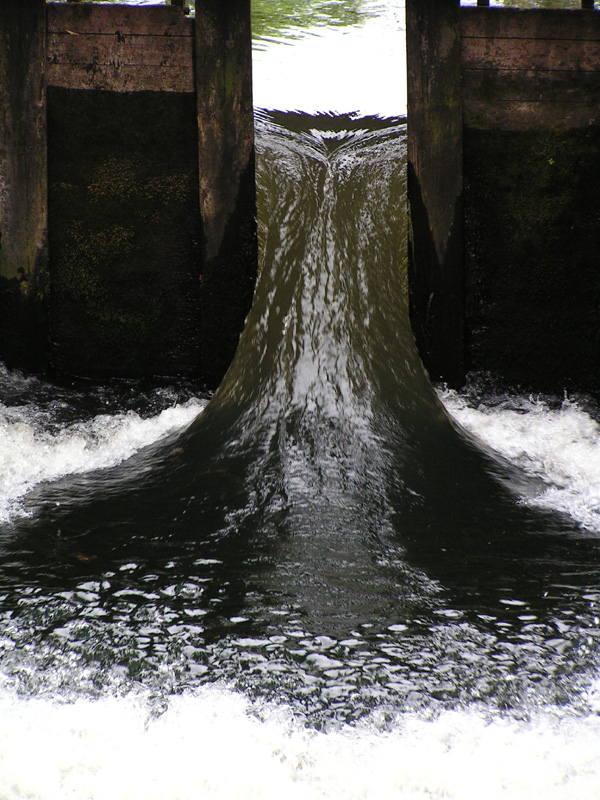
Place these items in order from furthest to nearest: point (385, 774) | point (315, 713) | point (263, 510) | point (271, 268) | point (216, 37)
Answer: point (271, 268) < point (216, 37) < point (263, 510) < point (315, 713) < point (385, 774)

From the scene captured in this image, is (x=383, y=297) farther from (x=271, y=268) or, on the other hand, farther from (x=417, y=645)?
(x=417, y=645)

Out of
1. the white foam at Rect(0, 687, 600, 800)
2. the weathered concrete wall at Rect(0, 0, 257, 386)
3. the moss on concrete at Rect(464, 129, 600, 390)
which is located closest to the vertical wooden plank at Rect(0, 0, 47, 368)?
the weathered concrete wall at Rect(0, 0, 257, 386)

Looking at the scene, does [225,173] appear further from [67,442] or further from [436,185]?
[67,442]

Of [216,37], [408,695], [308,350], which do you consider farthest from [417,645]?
[216,37]

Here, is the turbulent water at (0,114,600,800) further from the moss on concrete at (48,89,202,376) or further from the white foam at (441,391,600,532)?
the moss on concrete at (48,89,202,376)

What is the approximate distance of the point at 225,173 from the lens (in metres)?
5.11

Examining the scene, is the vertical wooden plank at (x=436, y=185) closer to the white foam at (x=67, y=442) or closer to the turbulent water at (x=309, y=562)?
the turbulent water at (x=309, y=562)

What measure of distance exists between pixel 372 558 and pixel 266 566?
463 mm

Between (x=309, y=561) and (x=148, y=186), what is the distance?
3031mm

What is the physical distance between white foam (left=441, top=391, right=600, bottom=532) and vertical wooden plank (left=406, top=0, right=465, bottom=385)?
1.33ft

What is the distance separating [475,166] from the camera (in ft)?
16.8

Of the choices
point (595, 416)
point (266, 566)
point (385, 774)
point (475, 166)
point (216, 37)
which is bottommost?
point (385, 774)

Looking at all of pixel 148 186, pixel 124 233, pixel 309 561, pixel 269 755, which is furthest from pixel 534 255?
pixel 269 755

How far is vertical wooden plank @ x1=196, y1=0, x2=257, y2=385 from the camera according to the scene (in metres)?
4.97
